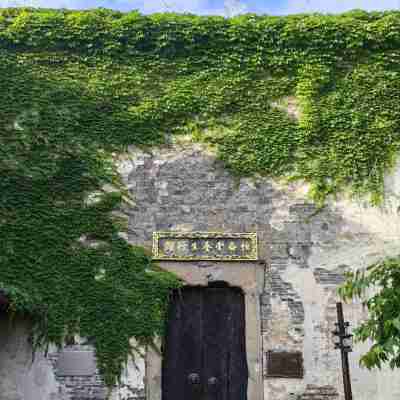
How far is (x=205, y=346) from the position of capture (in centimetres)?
809

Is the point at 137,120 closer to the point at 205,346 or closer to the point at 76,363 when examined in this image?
the point at 205,346

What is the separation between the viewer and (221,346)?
26.6 ft

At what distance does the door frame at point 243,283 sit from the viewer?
7859 mm

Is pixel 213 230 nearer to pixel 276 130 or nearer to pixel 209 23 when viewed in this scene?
pixel 276 130

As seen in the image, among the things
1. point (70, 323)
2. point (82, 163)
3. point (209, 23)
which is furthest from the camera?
point (209, 23)

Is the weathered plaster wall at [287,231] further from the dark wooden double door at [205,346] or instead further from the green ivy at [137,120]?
the dark wooden double door at [205,346]

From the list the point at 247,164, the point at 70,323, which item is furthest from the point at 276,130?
the point at 70,323

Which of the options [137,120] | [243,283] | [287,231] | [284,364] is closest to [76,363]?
[243,283]

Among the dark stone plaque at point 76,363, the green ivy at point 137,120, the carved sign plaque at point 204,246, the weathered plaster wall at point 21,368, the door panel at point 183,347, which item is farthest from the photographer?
the carved sign plaque at point 204,246

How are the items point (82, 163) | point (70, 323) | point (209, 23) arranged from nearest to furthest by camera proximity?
point (70, 323) < point (82, 163) < point (209, 23)

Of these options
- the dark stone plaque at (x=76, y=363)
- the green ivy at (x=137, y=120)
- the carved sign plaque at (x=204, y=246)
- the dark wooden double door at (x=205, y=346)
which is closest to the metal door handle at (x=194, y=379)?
the dark wooden double door at (x=205, y=346)

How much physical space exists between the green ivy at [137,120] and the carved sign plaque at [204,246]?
0.96ft

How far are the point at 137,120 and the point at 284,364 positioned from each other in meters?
3.72

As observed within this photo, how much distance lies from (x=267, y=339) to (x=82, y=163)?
129 inches
